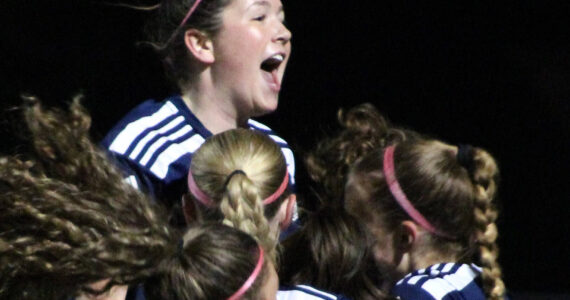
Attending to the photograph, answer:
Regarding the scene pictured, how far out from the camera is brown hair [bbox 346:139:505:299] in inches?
113

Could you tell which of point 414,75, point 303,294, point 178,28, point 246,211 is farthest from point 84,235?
point 414,75

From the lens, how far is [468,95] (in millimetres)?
4520

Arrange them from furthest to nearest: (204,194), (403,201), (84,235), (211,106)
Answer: (211,106)
(403,201)
(204,194)
(84,235)

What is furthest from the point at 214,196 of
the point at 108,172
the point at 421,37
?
the point at 421,37

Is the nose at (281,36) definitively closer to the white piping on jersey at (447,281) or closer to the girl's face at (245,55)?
the girl's face at (245,55)

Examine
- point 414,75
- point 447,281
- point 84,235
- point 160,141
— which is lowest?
point 414,75

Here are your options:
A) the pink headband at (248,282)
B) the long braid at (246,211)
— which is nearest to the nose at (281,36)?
the long braid at (246,211)

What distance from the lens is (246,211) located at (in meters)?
2.66

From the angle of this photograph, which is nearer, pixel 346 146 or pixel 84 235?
pixel 84 235

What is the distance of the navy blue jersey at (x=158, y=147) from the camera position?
301cm

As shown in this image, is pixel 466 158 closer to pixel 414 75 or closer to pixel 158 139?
pixel 158 139

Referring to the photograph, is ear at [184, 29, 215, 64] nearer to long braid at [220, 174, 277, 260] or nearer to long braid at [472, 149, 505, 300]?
long braid at [220, 174, 277, 260]

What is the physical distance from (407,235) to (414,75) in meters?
1.62

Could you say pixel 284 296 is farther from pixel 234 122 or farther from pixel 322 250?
pixel 234 122
